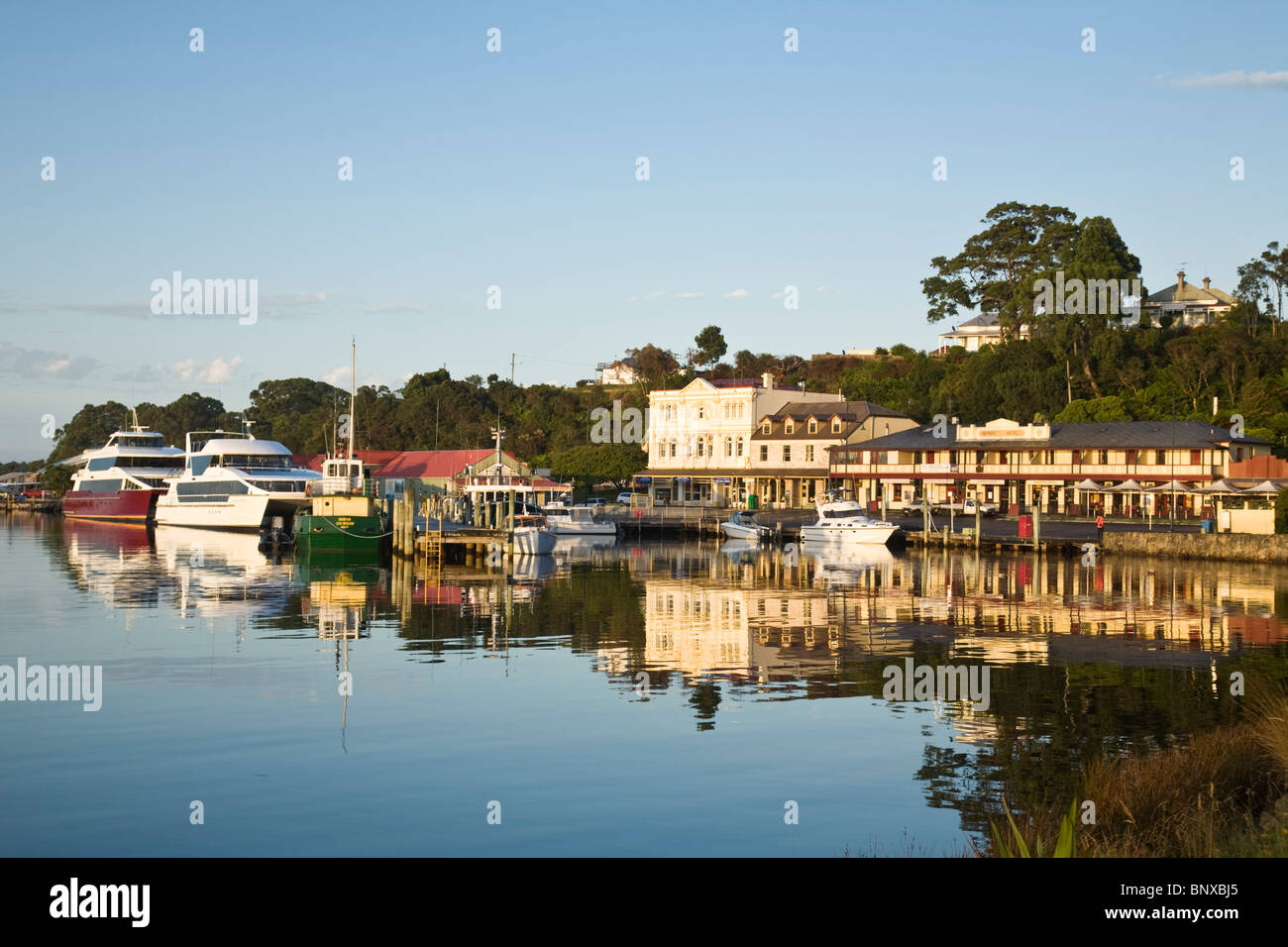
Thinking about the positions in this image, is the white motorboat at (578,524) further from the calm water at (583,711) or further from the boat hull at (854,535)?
the calm water at (583,711)

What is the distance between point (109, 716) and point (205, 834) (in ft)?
29.4

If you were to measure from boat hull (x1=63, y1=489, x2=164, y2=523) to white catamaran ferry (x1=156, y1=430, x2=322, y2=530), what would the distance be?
8751 mm

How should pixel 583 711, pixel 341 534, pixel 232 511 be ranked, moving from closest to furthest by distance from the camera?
pixel 583 711 < pixel 341 534 < pixel 232 511

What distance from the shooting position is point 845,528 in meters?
72.4

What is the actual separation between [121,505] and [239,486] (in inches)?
926

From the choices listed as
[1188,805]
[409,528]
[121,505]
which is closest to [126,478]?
[121,505]

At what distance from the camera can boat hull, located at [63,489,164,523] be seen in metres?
105

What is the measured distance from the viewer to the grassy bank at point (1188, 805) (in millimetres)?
13491

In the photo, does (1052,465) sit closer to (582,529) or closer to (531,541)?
(582,529)

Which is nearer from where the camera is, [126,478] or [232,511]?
[232,511]

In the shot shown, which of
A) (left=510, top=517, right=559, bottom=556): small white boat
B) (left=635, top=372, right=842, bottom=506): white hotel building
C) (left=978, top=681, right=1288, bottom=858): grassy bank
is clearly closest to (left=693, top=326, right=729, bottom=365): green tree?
(left=635, top=372, right=842, bottom=506): white hotel building
